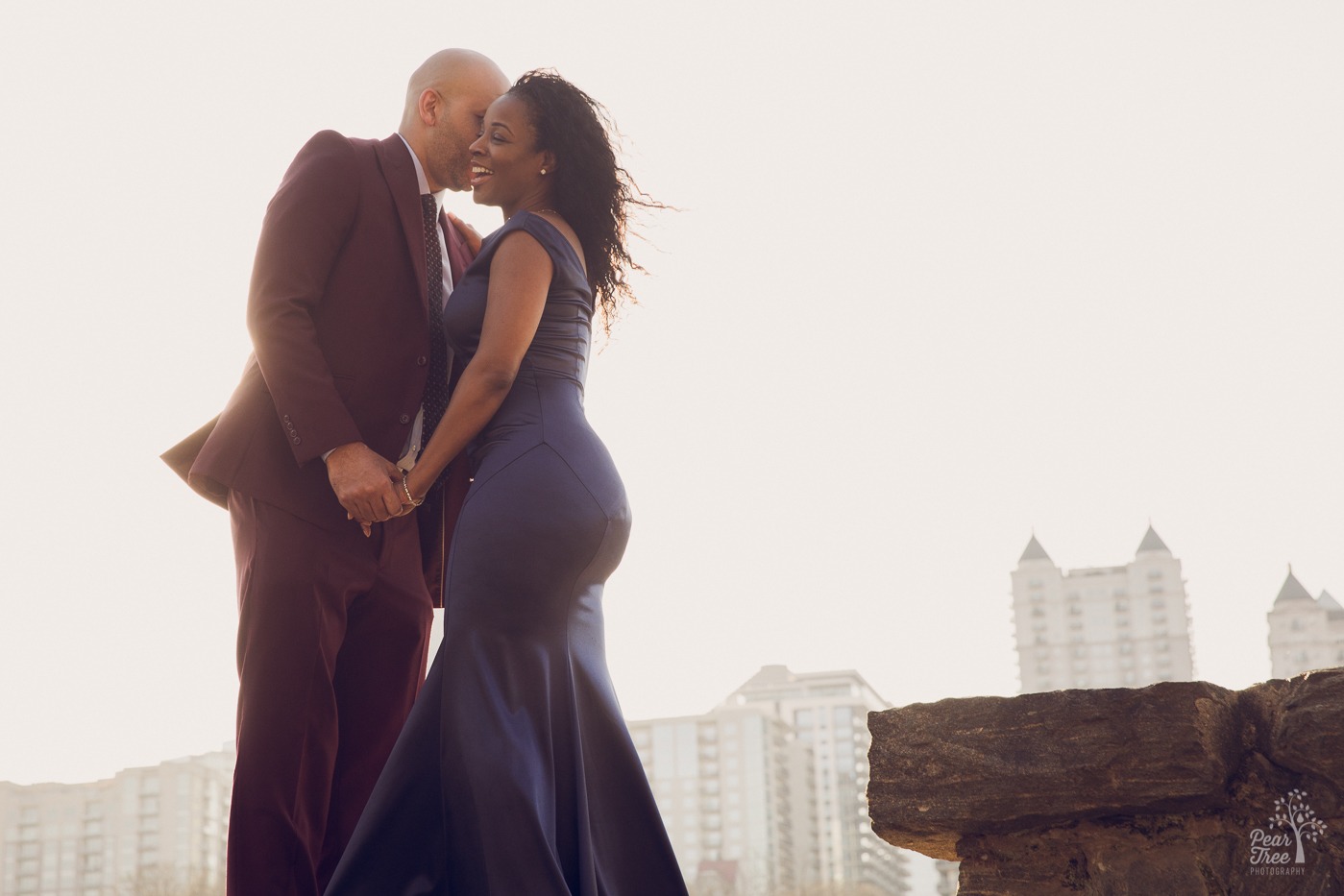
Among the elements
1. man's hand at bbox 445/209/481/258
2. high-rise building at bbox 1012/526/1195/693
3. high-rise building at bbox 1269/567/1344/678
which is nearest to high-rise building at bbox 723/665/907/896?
high-rise building at bbox 1012/526/1195/693

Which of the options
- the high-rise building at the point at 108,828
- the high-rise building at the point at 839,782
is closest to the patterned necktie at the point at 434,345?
the high-rise building at the point at 108,828

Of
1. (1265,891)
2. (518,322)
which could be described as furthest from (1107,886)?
(518,322)

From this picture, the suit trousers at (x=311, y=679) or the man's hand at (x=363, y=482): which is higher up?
the man's hand at (x=363, y=482)

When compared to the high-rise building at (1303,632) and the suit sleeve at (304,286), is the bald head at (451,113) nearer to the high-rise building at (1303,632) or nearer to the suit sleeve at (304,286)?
the suit sleeve at (304,286)

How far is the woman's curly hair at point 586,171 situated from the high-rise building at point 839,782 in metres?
93.9

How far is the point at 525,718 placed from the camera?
96.7 inches

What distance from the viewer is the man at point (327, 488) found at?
2.68 m

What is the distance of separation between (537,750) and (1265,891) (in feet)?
3.82

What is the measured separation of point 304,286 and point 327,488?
1.38ft

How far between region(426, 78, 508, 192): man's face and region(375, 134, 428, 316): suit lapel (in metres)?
0.10

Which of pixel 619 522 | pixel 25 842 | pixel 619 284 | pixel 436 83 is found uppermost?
pixel 436 83

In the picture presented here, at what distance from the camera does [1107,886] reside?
2.02 meters

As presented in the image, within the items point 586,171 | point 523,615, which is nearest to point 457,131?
point 586,171

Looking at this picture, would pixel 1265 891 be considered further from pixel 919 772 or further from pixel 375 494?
pixel 375 494
